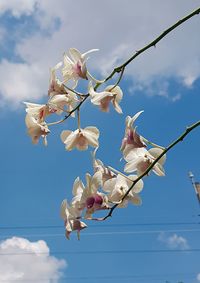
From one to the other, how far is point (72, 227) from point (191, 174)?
10.7 m

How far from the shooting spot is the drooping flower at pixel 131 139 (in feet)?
1.66

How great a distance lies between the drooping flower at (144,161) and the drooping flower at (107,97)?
82 millimetres

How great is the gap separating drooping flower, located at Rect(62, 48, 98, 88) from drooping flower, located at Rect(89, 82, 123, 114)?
0.03m

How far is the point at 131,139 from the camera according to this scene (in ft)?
1.68

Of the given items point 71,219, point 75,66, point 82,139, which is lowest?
point 71,219

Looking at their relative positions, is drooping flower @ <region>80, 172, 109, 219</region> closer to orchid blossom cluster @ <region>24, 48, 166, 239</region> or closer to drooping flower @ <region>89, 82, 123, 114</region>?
orchid blossom cluster @ <region>24, 48, 166, 239</region>

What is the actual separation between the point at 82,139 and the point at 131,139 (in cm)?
7

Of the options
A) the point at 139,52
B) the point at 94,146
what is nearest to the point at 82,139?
the point at 94,146

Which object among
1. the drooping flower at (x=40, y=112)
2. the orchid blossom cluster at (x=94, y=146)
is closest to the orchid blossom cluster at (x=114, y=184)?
the orchid blossom cluster at (x=94, y=146)

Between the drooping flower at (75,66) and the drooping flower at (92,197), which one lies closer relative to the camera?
the drooping flower at (92,197)

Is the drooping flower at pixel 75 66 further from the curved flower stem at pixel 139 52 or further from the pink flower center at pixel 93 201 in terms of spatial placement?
the pink flower center at pixel 93 201

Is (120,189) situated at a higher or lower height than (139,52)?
lower

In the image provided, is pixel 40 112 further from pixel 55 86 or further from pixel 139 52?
pixel 139 52

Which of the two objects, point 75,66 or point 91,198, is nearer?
point 91,198
